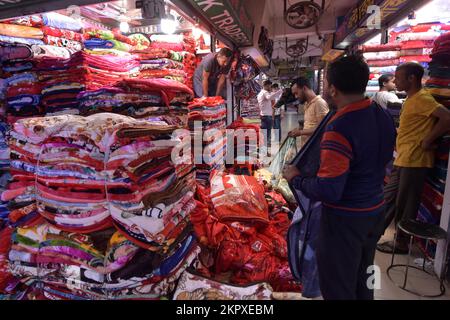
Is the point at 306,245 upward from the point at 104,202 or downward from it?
downward

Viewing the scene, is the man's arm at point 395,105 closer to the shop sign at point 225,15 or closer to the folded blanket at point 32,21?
the shop sign at point 225,15

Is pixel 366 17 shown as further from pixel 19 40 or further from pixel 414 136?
pixel 19 40

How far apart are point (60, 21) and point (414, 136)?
3763 millimetres

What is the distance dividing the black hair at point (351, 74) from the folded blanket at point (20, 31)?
2.74 m

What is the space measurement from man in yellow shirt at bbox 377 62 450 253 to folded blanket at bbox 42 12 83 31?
343cm

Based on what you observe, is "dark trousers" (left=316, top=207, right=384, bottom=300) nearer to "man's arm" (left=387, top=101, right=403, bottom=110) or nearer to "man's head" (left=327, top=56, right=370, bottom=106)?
"man's head" (left=327, top=56, right=370, bottom=106)

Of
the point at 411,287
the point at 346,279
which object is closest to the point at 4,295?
the point at 346,279

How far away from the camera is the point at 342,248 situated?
1.50m

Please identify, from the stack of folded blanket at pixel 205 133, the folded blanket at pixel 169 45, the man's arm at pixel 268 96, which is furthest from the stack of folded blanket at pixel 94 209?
the man's arm at pixel 268 96

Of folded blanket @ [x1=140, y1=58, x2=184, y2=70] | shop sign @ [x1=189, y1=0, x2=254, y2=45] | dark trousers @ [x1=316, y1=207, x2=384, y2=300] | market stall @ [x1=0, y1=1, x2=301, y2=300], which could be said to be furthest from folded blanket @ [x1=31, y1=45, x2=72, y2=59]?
dark trousers @ [x1=316, y1=207, x2=384, y2=300]

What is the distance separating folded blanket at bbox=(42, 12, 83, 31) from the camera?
286 centimetres

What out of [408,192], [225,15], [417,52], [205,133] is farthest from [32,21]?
[417,52]

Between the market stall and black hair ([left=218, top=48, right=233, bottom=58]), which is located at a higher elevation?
black hair ([left=218, top=48, right=233, bottom=58])

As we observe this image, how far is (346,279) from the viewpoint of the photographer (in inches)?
59.9
